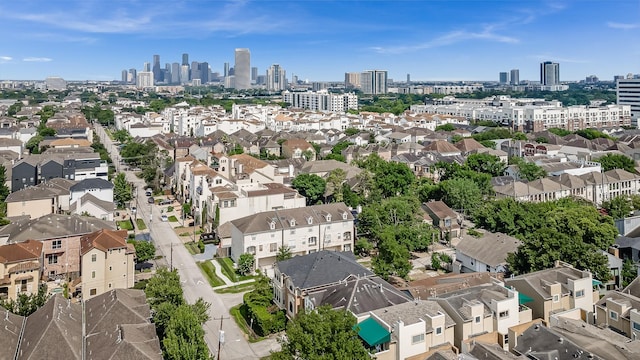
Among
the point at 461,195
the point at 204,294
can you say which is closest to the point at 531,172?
the point at 461,195

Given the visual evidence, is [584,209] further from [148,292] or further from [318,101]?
[318,101]

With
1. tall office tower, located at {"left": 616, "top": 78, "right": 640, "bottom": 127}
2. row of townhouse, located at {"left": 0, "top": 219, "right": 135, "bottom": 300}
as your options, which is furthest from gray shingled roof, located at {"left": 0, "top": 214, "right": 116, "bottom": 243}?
tall office tower, located at {"left": 616, "top": 78, "right": 640, "bottom": 127}

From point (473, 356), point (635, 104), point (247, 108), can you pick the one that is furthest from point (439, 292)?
point (635, 104)

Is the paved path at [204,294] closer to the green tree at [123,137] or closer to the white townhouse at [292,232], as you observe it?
the white townhouse at [292,232]

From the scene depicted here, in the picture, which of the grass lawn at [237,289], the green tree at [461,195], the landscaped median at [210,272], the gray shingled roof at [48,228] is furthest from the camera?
the green tree at [461,195]

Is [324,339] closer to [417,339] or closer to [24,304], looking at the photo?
[417,339]

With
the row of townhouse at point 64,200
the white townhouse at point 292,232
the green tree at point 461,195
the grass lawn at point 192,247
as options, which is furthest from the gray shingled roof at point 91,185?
the green tree at point 461,195
